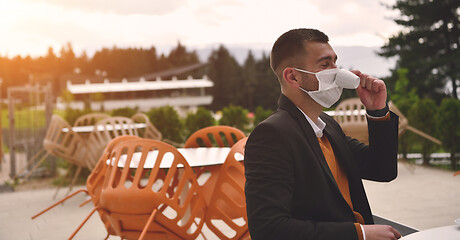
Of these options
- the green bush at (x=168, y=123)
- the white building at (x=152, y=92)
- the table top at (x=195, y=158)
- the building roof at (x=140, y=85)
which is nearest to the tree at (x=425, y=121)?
the green bush at (x=168, y=123)

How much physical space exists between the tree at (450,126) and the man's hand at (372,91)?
19.2 ft

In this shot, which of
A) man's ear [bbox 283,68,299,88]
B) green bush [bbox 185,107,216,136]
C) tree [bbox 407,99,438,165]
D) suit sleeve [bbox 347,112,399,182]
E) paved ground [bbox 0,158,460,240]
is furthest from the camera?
green bush [bbox 185,107,216,136]

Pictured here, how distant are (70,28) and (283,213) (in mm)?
24560

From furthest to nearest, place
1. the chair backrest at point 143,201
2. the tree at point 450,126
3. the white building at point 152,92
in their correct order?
1. the white building at point 152,92
2. the tree at point 450,126
3. the chair backrest at point 143,201

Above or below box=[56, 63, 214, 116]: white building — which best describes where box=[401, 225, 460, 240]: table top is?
above

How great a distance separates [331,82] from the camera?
1.42 metres

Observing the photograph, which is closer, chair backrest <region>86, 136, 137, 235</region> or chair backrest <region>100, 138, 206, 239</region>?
chair backrest <region>100, 138, 206, 239</region>

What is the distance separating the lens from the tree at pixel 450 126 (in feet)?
21.7

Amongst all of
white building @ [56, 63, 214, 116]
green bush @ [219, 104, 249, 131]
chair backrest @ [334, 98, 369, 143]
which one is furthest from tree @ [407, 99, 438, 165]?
white building @ [56, 63, 214, 116]

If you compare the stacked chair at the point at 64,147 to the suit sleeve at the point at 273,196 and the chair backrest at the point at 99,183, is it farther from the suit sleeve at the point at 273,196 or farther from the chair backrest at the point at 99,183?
the suit sleeve at the point at 273,196

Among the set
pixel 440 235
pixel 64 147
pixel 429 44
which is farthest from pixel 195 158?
pixel 429 44

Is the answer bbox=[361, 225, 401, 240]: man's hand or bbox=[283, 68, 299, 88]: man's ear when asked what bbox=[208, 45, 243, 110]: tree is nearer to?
bbox=[283, 68, 299, 88]: man's ear

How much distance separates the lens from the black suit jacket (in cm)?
119

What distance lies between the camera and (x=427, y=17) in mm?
15219
